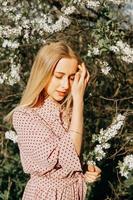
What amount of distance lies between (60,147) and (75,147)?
61 mm

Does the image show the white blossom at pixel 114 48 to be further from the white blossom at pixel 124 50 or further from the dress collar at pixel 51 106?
the dress collar at pixel 51 106

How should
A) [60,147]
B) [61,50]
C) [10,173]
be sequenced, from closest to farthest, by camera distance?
[60,147], [61,50], [10,173]

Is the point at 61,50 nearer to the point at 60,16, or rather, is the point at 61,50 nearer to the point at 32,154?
the point at 32,154

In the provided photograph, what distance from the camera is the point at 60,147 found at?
8.98 ft

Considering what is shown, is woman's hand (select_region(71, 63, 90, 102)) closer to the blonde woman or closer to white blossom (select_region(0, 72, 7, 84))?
the blonde woman

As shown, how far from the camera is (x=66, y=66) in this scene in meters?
2.89

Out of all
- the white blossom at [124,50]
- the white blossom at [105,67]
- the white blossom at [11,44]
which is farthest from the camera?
the white blossom at [11,44]

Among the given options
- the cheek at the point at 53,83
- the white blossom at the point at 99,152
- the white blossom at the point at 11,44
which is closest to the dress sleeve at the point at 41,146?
the cheek at the point at 53,83

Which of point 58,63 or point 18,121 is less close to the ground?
point 58,63

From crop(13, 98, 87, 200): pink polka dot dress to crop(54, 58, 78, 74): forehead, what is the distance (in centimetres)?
18

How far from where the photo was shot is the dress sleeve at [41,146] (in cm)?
274

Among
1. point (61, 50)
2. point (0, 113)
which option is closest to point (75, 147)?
point (61, 50)

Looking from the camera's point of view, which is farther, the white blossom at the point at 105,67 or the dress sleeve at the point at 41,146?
Result: the white blossom at the point at 105,67

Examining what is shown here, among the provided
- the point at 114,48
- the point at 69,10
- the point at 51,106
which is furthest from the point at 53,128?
the point at 69,10
